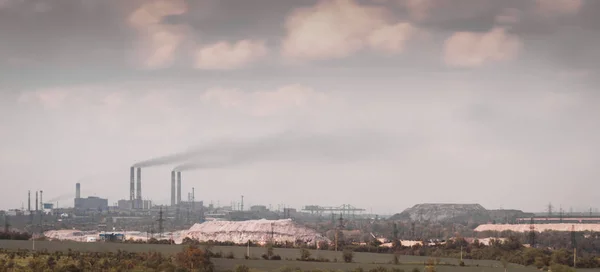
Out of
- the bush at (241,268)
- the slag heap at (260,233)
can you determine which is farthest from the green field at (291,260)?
the slag heap at (260,233)

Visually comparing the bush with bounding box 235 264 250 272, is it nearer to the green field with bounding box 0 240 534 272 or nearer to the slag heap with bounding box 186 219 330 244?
the green field with bounding box 0 240 534 272

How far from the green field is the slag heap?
76.6ft

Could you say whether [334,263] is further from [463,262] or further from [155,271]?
[155,271]

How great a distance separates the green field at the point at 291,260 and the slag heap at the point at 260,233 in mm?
23333

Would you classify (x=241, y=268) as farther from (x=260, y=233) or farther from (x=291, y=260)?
(x=260, y=233)

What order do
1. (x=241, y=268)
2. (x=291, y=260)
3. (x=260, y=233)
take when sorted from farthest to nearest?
(x=260, y=233)
(x=291, y=260)
(x=241, y=268)

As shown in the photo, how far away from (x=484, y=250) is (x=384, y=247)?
14605mm

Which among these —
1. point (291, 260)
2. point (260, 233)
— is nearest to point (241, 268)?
point (291, 260)

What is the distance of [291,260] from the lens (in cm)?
8088

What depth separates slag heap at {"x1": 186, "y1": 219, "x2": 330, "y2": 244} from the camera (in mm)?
120250

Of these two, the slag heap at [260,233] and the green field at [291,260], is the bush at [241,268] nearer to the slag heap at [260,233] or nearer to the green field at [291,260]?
the green field at [291,260]

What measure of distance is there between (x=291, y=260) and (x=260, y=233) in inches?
1701

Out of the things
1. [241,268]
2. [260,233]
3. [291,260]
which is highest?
[241,268]

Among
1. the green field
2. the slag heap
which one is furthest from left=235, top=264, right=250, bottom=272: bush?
the slag heap
